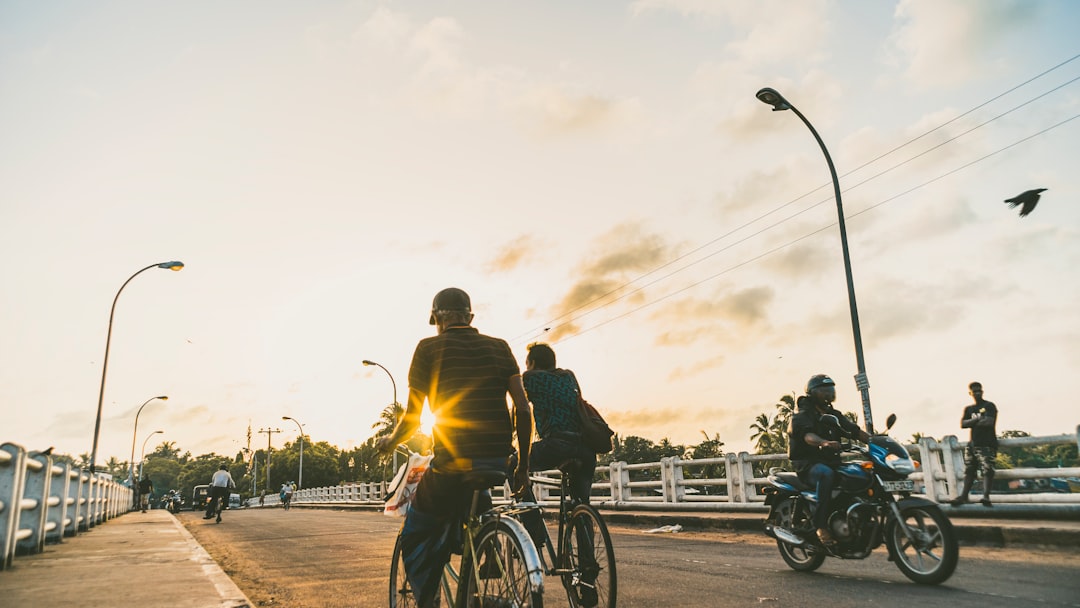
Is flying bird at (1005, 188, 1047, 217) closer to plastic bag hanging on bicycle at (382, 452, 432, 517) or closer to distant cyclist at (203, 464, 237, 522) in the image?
plastic bag hanging on bicycle at (382, 452, 432, 517)

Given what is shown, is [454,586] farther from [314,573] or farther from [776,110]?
[776,110]

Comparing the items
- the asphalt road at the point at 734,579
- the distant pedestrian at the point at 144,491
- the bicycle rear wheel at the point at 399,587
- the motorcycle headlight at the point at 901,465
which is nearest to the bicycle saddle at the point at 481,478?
the bicycle rear wheel at the point at 399,587

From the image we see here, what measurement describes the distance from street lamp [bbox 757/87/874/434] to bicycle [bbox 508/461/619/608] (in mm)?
10607

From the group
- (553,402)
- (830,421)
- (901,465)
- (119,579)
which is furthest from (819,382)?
(119,579)

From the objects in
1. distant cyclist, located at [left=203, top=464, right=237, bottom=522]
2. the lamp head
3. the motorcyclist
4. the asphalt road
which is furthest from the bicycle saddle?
distant cyclist, located at [left=203, top=464, right=237, bottom=522]

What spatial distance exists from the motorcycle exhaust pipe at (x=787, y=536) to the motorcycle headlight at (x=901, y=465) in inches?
43.9

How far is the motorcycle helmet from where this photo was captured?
6.79 metres

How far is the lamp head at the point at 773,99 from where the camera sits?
15695mm

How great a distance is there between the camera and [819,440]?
654 centimetres

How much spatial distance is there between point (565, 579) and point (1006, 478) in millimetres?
8202

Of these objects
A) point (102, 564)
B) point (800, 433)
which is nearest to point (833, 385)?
point (800, 433)

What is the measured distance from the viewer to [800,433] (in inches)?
265

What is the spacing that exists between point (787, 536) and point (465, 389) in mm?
4630

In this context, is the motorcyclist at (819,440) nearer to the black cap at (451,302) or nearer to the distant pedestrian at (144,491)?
the black cap at (451,302)
